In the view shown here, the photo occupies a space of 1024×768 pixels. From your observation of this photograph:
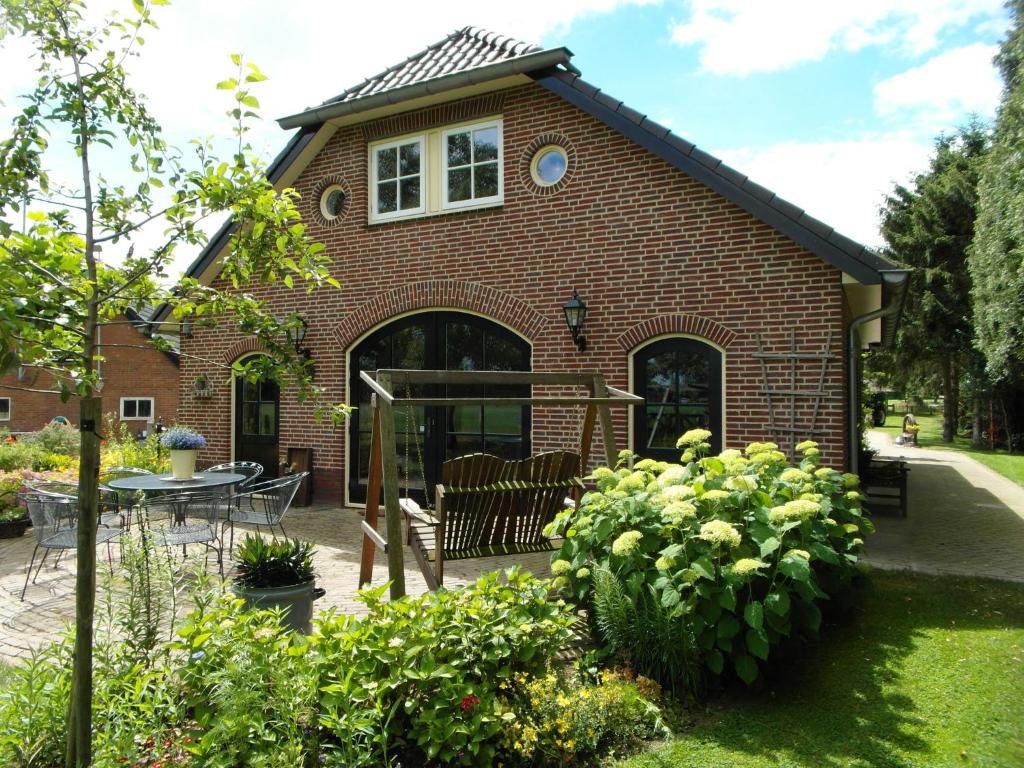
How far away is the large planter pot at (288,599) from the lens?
13.4 ft

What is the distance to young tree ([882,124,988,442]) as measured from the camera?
23953 millimetres

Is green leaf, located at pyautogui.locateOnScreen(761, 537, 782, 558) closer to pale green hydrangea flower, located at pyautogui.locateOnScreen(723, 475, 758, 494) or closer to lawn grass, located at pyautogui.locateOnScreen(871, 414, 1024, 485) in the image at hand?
pale green hydrangea flower, located at pyautogui.locateOnScreen(723, 475, 758, 494)

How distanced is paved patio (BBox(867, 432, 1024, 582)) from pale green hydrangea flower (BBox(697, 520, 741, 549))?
12.8 feet

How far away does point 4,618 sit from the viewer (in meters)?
5.02

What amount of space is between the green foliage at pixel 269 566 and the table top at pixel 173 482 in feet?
8.06

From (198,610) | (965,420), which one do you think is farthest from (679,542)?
(965,420)

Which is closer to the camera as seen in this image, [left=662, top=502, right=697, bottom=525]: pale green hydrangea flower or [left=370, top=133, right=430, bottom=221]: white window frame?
[left=662, top=502, right=697, bottom=525]: pale green hydrangea flower

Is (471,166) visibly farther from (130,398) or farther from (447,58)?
(130,398)

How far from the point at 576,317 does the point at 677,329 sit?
1.15m

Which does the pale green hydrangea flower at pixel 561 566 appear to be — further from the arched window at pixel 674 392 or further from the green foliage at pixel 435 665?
the arched window at pixel 674 392

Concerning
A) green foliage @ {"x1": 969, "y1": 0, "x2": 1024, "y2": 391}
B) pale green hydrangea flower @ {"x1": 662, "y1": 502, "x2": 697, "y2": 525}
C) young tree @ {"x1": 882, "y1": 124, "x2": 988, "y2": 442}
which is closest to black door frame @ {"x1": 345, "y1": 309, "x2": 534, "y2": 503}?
pale green hydrangea flower @ {"x1": 662, "y1": 502, "x2": 697, "y2": 525}

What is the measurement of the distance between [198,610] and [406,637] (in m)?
1.00

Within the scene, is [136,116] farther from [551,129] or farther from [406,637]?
[551,129]

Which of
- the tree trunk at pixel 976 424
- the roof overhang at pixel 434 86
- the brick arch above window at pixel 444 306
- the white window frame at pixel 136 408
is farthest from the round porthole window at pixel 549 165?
the white window frame at pixel 136 408
